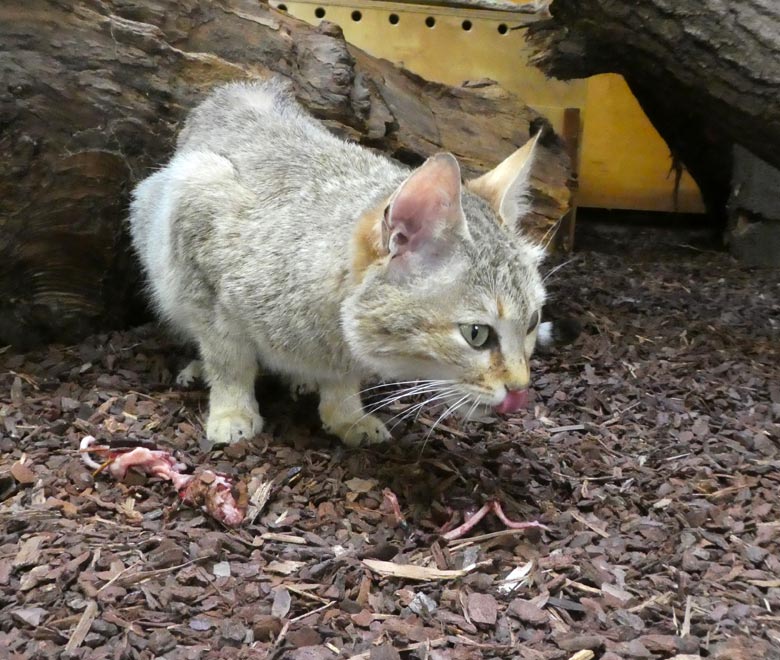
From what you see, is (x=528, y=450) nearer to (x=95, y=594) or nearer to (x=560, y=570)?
(x=560, y=570)

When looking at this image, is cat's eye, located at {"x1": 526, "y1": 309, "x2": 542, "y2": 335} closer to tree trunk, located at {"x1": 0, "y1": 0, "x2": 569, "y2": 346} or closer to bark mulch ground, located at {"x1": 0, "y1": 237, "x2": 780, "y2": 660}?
bark mulch ground, located at {"x1": 0, "y1": 237, "x2": 780, "y2": 660}

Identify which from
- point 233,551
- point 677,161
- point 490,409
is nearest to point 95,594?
point 233,551

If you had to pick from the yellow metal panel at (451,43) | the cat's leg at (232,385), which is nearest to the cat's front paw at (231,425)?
the cat's leg at (232,385)

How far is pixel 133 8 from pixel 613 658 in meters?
3.32

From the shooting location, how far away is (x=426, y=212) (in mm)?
2637

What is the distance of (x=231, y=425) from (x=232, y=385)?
176mm

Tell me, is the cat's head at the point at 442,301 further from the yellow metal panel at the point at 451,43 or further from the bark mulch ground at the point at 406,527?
the yellow metal panel at the point at 451,43

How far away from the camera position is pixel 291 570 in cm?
248

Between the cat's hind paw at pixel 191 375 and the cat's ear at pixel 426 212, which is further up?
the cat's ear at pixel 426 212

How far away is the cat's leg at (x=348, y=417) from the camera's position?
3.38 meters

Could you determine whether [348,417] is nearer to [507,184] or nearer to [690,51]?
[507,184]

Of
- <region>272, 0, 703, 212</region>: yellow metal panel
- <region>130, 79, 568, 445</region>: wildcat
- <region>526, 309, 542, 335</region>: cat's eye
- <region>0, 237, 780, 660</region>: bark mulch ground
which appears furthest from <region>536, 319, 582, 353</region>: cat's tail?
<region>272, 0, 703, 212</region>: yellow metal panel

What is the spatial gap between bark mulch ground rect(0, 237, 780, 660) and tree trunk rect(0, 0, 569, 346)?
12.3 inches

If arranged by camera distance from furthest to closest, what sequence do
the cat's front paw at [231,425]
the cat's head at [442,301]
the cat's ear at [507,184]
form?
the cat's front paw at [231,425] < the cat's ear at [507,184] < the cat's head at [442,301]
